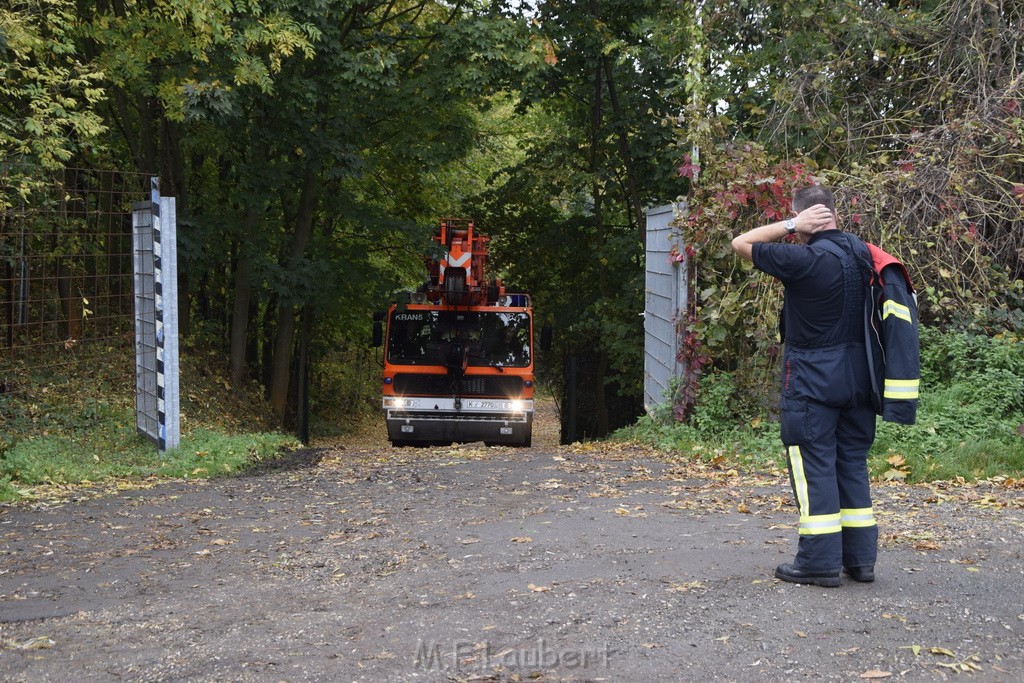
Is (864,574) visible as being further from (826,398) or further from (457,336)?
(457,336)

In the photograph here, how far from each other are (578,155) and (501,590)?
1795 centimetres

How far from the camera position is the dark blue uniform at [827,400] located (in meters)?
5.21

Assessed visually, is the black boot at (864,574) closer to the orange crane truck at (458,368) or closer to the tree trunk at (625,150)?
the orange crane truck at (458,368)

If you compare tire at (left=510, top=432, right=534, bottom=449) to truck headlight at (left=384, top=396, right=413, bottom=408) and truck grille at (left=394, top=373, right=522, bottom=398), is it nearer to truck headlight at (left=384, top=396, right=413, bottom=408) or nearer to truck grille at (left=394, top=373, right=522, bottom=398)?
truck grille at (left=394, top=373, right=522, bottom=398)

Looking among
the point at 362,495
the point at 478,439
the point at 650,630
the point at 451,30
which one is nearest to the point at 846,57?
the point at 451,30

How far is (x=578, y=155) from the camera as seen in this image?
887 inches

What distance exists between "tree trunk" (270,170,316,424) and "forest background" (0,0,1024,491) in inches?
2.4

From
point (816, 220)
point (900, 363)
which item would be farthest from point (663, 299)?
point (900, 363)

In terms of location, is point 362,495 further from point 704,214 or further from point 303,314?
point 303,314

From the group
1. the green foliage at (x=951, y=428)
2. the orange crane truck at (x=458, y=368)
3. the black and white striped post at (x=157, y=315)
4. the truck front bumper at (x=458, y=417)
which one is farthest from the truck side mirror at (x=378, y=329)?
the green foliage at (x=951, y=428)

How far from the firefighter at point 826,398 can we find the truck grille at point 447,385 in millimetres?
11015

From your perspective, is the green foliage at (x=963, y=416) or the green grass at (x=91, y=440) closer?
the green foliage at (x=963, y=416)

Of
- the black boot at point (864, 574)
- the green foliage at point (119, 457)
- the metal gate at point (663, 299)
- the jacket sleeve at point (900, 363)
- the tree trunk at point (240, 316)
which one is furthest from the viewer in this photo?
the tree trunk at point (240, 316)

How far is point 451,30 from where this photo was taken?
16.4 meters
